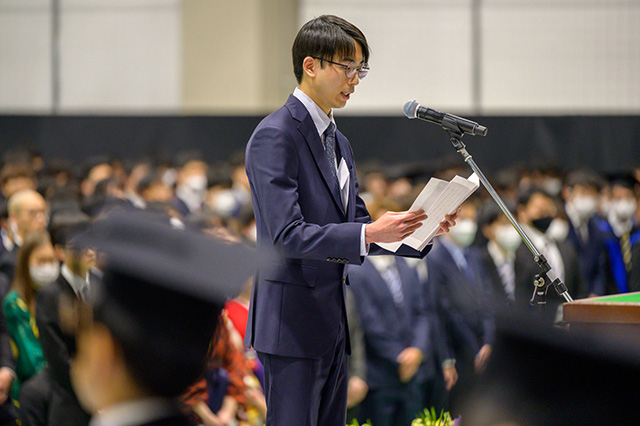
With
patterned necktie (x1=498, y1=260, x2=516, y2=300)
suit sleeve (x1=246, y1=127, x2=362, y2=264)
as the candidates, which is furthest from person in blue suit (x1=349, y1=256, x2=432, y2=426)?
suit sleeve (x1=246, y1=127, x2=362, y2=264)

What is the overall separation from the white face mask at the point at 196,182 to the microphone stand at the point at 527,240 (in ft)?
18.5

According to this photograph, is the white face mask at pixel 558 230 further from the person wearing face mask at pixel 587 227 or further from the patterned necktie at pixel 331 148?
the patterned necktie at pixel 331 148

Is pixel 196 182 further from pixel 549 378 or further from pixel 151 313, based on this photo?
pixel 151 313

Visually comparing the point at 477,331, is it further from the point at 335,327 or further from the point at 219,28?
the point at 219,28

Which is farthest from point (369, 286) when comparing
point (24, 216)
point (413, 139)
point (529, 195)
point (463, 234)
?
point (413, 139)

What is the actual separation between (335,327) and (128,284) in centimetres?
138

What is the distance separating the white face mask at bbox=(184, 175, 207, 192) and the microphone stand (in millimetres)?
5654

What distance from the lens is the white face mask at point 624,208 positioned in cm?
875

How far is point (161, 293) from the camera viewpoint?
1.21 m

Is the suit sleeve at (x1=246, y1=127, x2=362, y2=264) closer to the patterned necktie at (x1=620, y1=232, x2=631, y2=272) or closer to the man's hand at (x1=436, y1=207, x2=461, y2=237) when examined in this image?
the man's hand at (x1=436, y1=207, x2=461, y2=237)

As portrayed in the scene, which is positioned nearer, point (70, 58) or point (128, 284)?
point (128, 284)

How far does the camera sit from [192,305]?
1.24 m

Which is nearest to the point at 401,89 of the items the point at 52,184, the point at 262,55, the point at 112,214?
the point at 262,55

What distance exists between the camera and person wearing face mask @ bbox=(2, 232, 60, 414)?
4391 millimetres
